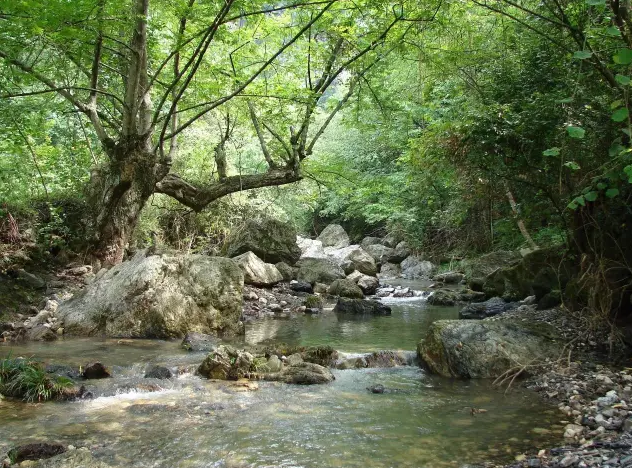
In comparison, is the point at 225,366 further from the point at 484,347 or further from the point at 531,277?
the point at 531,277

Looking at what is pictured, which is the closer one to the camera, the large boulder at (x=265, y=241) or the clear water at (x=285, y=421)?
the clear water at (x=285, y=421)

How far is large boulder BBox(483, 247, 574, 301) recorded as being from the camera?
953 centimetres

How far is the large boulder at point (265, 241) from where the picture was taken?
623 inches

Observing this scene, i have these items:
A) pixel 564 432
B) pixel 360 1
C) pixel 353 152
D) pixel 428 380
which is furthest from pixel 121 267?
pixel 353 152

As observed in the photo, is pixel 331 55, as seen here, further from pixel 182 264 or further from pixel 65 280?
pixel 65 280

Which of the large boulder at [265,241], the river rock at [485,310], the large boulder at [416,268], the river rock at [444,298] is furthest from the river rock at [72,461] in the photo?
the large boulder at [416,268]

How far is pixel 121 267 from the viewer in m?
9.39

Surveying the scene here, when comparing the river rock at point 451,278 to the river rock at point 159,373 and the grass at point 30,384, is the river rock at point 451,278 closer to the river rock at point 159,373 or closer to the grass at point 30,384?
the river rock at point 159,373

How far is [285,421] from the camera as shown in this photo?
4887mm

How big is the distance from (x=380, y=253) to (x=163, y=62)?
1665 centimetres

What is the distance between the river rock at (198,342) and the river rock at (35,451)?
3.75 metres

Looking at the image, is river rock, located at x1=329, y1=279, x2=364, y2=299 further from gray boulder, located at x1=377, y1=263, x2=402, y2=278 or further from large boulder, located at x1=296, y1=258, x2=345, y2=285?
gray boulder, located at x1=377, y1=263, x2=402, y2=278

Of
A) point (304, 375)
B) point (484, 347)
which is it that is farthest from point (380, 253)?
point (304, 375)

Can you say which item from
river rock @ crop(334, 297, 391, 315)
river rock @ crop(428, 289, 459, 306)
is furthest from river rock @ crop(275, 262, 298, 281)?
river rock @ crop(428, 289, 459, 306)
